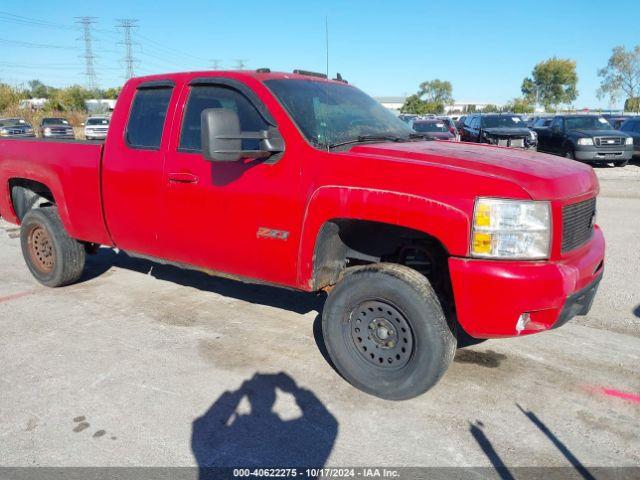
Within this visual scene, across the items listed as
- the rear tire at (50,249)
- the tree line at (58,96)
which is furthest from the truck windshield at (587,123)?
the tree line at (58,96)

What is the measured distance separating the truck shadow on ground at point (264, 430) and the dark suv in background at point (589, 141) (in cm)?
1523

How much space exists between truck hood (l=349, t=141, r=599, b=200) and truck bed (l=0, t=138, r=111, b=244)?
2.55 m

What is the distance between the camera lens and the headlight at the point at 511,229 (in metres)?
2.94

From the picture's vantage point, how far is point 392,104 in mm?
91500

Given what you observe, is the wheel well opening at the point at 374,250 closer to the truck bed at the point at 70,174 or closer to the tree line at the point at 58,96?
the truck bed at the point at 70,174

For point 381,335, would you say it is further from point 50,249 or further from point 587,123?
point 587,123

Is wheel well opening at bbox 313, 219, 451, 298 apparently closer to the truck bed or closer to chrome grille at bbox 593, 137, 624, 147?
the truck bed

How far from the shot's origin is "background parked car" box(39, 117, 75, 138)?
33.5 metres

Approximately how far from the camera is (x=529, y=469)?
276 centimetres

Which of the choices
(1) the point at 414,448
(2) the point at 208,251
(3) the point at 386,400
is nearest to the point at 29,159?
(2) the point at 208,251

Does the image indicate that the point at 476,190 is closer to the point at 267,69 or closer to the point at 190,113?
the point at 267,69

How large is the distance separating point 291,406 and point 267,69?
2505 mm

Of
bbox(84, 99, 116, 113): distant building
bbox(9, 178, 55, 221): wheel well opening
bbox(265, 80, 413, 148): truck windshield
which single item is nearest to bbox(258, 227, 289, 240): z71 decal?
bbox(265, 80, 413, 148): truck windshield

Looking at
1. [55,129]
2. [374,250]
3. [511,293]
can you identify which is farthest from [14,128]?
[511,293]
